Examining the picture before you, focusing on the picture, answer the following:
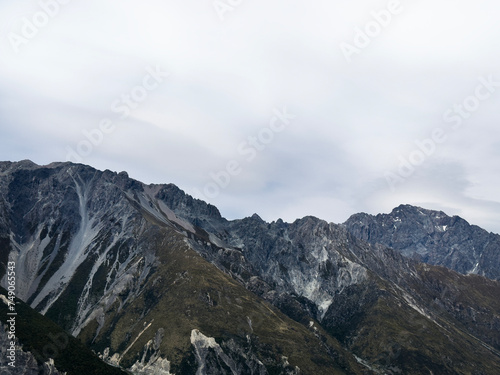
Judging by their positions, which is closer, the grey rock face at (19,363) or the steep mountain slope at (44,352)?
the grey rock face at (19,363)

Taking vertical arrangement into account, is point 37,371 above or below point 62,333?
below

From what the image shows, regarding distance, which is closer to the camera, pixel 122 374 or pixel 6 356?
pixel 6 356

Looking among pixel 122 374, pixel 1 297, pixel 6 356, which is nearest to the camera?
pixel 6 356

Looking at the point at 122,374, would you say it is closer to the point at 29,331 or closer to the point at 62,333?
the point at 62,333

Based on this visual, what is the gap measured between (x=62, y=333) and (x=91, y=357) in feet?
73.4

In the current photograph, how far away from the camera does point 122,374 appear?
179m

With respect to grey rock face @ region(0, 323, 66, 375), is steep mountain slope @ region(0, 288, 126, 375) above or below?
above

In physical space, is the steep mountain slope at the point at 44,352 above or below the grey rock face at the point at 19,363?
above

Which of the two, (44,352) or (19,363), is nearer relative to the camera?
(19,363)

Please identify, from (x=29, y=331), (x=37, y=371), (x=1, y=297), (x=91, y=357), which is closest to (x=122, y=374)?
(x=91, y=357)

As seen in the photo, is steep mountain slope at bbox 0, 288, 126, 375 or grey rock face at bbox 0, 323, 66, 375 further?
steep mountain slope at bbox 0, 288, 126, 375

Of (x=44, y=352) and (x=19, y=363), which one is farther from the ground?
(x=44, y=352)

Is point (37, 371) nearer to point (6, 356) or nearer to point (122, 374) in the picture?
point (6, 356)

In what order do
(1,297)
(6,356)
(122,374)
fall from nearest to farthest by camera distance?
(6,356)
(122,374)
(1,297)
